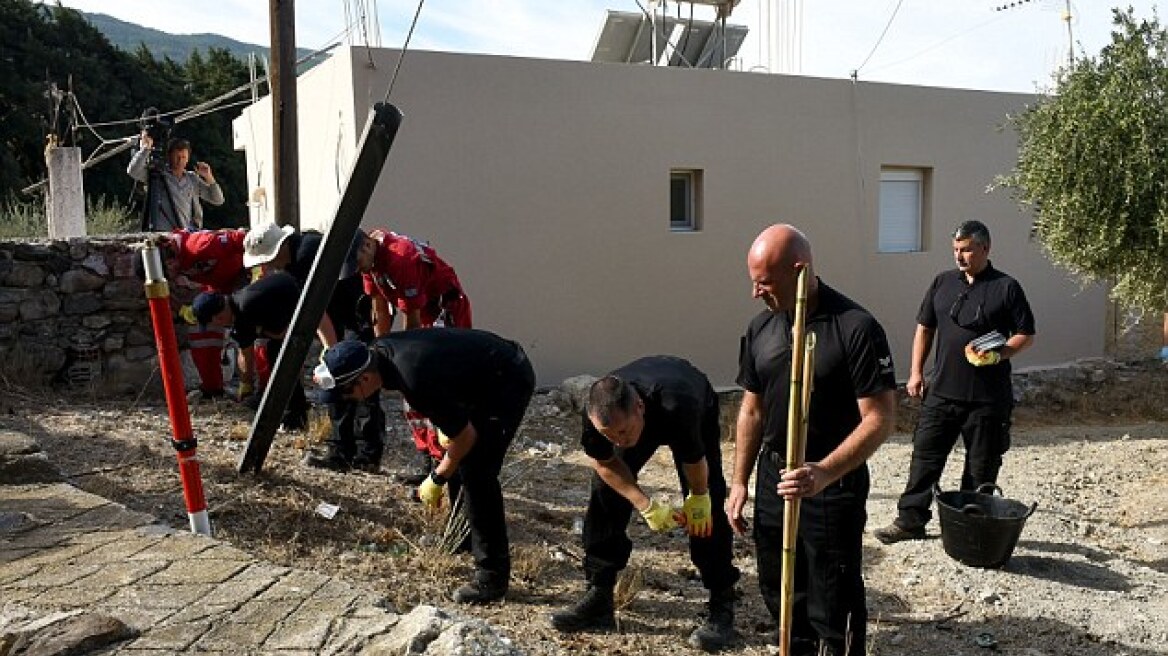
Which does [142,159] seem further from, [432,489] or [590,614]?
[590,614]

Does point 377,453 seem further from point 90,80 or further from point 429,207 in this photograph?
point 90,80

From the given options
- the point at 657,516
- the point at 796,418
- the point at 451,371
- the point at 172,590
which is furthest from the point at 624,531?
the point at 172,590

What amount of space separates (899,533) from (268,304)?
12.6 ft

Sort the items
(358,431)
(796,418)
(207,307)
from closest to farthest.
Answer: (796,418), (207,307), (358,431)

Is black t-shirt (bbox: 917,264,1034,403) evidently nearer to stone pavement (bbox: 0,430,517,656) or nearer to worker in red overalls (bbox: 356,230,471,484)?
worker in red overalls (bbox: 356,230,471,484)

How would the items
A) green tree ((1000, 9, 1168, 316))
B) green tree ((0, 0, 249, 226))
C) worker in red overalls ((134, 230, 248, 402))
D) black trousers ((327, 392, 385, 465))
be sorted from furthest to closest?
green tree ((0, 0, 249, 226)), green tree ((1000, 9, 1168, 316)), worker in red overalls ((134, 230, 248, 402)), black trousers ((327, 392, 385, 465))

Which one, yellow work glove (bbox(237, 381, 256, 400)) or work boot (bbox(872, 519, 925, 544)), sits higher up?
yellow work glove (bbox(237, 381, 256, 400))

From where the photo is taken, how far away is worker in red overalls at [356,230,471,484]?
543 cm

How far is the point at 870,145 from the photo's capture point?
1105cm

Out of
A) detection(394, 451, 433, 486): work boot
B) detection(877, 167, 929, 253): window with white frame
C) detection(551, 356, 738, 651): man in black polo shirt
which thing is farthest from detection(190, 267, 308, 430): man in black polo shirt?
detection(877, 167, 929, 253): window with white frame

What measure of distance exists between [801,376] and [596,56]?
920 cm

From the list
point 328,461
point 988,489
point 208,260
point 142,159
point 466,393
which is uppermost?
point 142,159

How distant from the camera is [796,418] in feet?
9.24

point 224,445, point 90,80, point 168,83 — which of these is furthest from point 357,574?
point 168,83
